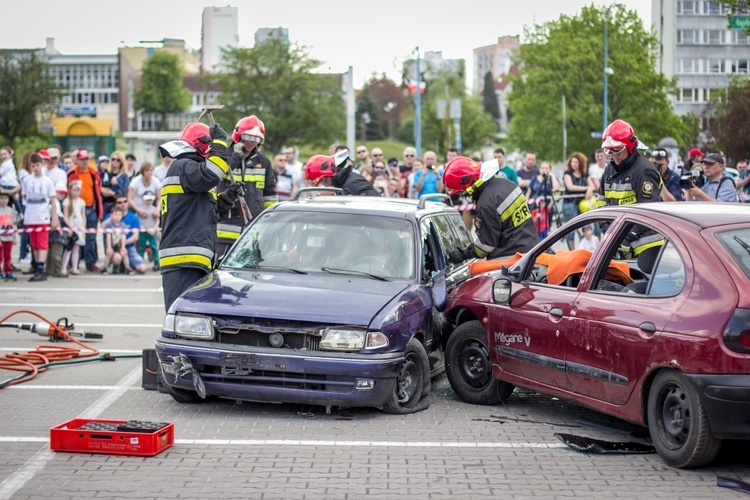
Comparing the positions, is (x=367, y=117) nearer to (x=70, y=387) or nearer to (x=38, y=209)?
(x=38, y=209)

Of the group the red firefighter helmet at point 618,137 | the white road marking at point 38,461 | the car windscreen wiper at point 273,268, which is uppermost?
the red firefighter helmet at point 618,137

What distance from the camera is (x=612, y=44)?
65000 mm

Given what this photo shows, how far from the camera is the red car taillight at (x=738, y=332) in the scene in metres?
5.78

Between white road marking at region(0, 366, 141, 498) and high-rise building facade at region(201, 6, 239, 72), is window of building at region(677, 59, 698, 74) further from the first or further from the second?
white road marking at region(0, 366, 141, 498)

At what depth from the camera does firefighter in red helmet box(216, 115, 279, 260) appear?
11055 millimetres

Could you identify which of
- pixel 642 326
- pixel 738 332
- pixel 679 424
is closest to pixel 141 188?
pixel 642 326

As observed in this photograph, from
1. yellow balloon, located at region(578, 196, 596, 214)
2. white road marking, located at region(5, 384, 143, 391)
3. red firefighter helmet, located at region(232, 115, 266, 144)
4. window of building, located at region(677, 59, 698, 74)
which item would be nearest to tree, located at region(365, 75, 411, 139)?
window of building, located at region(677, 59, 698, 74)

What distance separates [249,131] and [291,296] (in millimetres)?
3831

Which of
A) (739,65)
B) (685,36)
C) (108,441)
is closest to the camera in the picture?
(108,441)

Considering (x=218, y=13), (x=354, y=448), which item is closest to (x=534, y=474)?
(x=354, y=448)

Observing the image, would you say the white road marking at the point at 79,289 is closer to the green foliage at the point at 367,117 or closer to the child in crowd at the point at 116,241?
the child in crowd at the point at 116,241

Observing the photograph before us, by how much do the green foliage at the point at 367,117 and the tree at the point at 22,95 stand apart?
184 ft

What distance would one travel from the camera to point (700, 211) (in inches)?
264

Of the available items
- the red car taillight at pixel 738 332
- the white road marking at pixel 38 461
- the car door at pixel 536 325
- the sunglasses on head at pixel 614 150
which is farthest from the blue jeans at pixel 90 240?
the red car taillight at pixel 738 332
